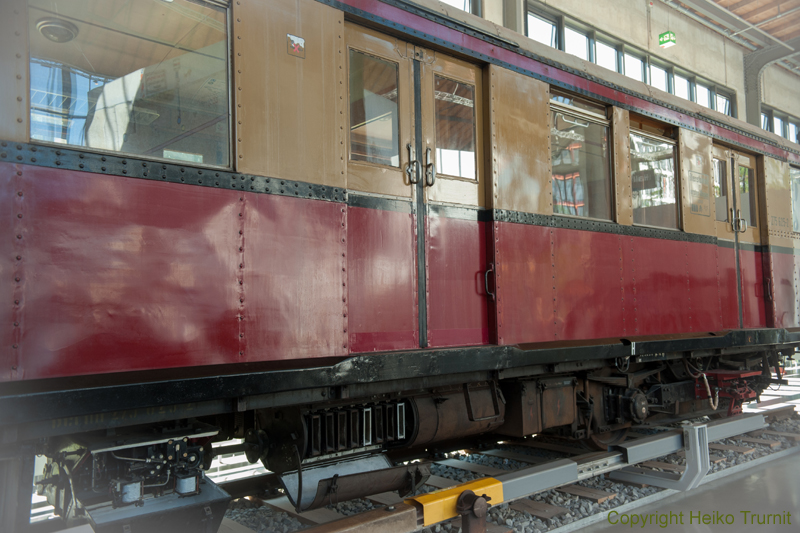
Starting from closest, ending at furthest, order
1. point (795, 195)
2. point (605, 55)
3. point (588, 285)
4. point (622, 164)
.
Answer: point (588, 285) < point (622, 164) < point (795, 195) < point (605, 55)

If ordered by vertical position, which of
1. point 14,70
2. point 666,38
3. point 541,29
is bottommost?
point 14,70

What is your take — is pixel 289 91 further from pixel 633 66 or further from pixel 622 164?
pixel 633 66

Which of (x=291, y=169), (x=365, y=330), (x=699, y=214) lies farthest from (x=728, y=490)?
(x=291, y=169)

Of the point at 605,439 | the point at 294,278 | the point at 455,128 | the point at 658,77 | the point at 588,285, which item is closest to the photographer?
the point at 294,278

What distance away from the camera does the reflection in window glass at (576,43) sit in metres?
12.1

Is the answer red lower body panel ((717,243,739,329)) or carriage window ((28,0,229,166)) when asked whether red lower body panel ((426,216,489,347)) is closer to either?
carriage window ((28,0,229,166))

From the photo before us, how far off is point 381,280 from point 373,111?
3.46 feet

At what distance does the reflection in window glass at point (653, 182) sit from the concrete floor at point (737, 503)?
7.95 feet

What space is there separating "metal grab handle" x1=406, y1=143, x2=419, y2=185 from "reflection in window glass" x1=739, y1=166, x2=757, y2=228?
198 inches

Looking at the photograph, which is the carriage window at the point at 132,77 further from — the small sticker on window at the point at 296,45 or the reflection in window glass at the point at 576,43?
the reflection in window glass at the point at 576,43

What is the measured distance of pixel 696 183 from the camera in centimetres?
607

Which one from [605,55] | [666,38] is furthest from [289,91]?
[666,38]

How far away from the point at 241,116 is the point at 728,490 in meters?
4.97

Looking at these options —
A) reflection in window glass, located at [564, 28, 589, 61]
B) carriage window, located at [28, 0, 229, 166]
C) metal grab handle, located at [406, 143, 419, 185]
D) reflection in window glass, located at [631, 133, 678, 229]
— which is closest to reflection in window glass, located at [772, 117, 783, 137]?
reflection in window glass, located at [564, 28, 589, 61]
